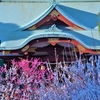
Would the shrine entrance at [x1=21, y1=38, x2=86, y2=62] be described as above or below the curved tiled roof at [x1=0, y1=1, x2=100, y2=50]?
below

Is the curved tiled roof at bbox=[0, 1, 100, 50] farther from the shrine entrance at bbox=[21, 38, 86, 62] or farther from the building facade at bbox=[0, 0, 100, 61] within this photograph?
the shrine entrance at bbox=[21, 38, 86, 62]

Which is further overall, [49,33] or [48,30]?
[48,30]

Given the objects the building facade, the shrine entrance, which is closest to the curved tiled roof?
the building facade

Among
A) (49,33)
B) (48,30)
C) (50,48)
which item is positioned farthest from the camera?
(50,48)

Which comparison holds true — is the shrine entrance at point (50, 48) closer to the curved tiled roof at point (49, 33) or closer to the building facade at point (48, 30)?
the building facade at point (48, 30)

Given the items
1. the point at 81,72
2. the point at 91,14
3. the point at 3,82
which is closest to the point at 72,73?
the point at 81,72

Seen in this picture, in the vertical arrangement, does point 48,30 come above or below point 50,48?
above

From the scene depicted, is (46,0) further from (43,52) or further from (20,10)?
(43,52)

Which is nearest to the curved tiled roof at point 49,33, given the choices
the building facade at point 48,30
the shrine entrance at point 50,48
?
the building facade at point 48,30

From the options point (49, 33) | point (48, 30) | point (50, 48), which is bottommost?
point (50, 48)

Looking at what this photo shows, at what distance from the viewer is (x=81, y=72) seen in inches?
138

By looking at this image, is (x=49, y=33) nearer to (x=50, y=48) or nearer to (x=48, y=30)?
(x=48, y=30)

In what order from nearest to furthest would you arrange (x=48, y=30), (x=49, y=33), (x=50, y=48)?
(x=49, y=33)
(x=48, y=30)
(x=50, y=48)

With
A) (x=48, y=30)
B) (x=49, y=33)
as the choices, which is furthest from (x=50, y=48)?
(x=49, y=33)
